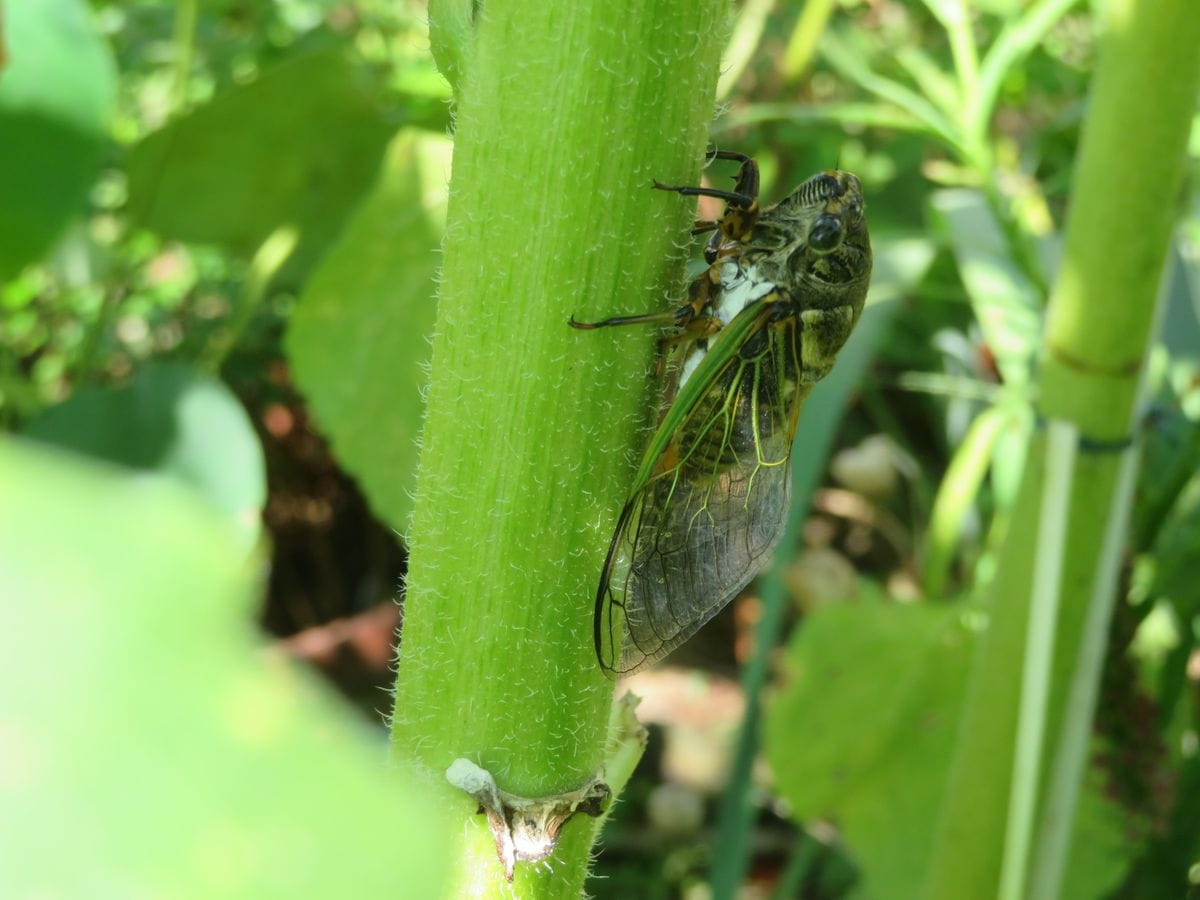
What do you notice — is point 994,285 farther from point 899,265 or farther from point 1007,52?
point 1007,52

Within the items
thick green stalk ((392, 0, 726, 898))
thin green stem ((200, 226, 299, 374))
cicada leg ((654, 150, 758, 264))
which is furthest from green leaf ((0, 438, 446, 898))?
thin green stem ((200, 226, 299, 374))

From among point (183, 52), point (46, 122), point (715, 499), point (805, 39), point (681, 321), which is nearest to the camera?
point (681, 321)

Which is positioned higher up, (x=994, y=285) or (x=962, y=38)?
(x=962, y=38)

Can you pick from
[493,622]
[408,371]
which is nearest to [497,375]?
[493,622]

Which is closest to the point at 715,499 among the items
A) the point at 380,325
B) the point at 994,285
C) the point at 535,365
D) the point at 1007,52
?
the point at 535,365

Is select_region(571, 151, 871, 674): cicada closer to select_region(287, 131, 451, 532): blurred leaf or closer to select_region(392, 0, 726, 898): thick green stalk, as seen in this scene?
select_region(392, 0, 726, 898): thick green stalk

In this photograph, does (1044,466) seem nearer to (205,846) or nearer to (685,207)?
(685,207)
